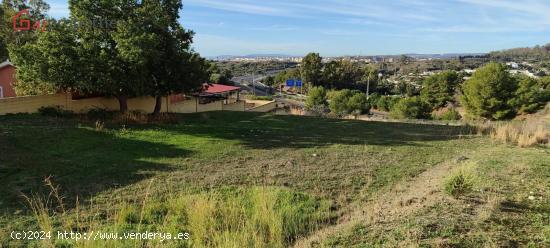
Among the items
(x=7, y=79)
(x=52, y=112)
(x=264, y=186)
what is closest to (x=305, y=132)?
(x=264, y=186)

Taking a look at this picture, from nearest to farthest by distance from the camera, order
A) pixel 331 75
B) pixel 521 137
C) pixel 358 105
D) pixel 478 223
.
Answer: pixel 478 223 < pixel 521 137 < pixel 358 105 < pixel 331 75

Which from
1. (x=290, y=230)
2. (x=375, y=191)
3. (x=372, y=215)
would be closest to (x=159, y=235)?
(x=290, y=230)

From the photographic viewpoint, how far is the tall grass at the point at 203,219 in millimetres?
4079

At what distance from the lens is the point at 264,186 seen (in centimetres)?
652

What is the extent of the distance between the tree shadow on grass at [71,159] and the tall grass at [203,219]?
2.70ft

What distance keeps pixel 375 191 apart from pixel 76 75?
10.5 metres

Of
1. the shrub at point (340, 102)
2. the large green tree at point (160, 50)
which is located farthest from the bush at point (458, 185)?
the shrub at point (340, 102)

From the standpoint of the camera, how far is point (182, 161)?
8703 mm

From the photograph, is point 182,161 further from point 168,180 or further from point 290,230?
point 290,230

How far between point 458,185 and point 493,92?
106 feet

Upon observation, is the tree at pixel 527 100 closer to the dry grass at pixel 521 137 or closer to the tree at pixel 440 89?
the tree at pixel 440 89

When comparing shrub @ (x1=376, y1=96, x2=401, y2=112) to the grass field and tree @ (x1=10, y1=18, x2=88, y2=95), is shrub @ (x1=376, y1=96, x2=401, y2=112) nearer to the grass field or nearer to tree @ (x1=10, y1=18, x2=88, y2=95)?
the grass field

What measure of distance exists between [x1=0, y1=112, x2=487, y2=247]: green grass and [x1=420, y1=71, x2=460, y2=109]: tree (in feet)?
120

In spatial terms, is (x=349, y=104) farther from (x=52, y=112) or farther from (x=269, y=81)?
(x=269, y=81)
